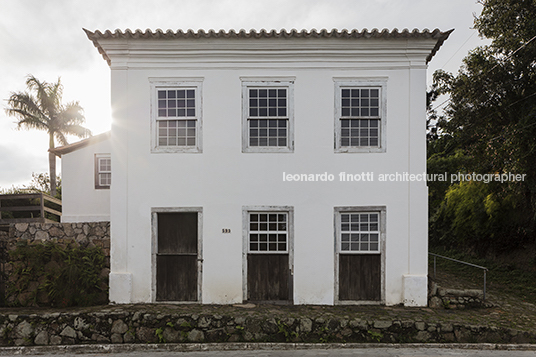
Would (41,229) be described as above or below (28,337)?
above

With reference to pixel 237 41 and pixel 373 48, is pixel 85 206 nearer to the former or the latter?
pixel 237 41

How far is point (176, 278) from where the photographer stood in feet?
24.6

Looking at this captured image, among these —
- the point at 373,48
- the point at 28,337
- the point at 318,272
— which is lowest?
the point at 28,337

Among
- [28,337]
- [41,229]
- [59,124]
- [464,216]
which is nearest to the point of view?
[28,337]

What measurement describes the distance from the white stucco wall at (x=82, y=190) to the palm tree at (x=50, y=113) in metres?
13.8

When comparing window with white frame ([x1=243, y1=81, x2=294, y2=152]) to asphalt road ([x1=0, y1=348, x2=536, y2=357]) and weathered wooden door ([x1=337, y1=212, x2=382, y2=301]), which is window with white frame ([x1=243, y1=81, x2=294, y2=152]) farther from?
asphalt road ([x1=0, y1=348, x2=536, y2=357])

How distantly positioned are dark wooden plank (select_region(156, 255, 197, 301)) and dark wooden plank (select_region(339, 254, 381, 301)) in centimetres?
355

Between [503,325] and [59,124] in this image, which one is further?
[59,124]

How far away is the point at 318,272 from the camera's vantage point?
7406 mm

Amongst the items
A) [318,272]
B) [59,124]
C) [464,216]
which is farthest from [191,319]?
[59,124]

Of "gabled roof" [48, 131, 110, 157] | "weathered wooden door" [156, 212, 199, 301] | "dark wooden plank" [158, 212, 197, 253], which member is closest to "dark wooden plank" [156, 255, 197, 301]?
"weathered wooden door" [156, 212, 199, 301]

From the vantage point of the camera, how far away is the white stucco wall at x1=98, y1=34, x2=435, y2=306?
741cm

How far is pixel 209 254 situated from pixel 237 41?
512 cm

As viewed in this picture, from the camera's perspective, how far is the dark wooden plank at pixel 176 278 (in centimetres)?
749
